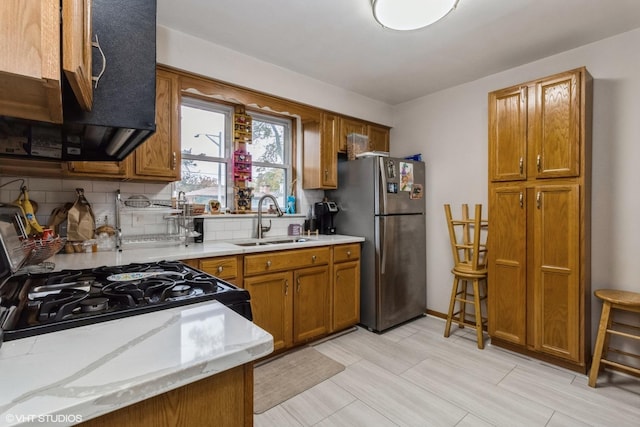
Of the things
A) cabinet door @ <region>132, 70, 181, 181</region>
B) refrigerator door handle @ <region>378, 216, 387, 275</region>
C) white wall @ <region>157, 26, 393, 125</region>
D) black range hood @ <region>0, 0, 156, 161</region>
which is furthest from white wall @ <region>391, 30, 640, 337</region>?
black range hood @ <region>0, 0, 156, 161</region>

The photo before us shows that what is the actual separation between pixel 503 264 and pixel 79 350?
2.83 m

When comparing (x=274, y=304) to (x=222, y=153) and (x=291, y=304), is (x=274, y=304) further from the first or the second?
(x=222, y=153)

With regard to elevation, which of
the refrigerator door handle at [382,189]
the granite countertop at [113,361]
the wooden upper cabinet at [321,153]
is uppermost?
the wooden upper cabinet at [321,153]

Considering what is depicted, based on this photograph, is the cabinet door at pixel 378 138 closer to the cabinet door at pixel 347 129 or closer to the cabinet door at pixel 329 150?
the cabinet door at pixel 347 129

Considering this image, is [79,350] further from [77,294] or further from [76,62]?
[76,62]

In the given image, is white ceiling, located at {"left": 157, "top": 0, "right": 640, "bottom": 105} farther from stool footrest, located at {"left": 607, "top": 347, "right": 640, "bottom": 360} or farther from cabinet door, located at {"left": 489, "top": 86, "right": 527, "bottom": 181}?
stool footrest, located at {"left": 607, "top": 347, "right": 640, "bottom": 360}

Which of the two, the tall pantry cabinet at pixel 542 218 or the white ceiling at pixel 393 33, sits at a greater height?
the white ceiling at pixel 393 33

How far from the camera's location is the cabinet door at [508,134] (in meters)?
2.47

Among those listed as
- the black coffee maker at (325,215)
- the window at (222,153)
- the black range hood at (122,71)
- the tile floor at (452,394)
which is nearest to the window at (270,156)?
the window at (222,153)

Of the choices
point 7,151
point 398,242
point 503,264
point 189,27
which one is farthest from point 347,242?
point 7,151

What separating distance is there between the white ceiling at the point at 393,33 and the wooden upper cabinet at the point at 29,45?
67.2 inches

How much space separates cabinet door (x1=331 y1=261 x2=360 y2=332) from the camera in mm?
2826

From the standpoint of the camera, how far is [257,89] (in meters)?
2.70

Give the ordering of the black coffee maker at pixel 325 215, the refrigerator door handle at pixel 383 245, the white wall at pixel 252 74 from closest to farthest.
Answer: the white wall at pixel 252 74, the refrigerator door handle at pixel 383 245, the black coffee maker at pixel 325 215
